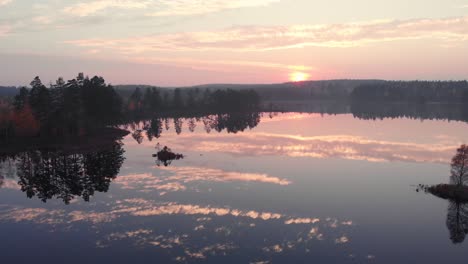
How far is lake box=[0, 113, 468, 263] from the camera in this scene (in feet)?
126

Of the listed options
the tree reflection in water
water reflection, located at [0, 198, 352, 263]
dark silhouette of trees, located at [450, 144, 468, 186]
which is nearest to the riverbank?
dark silhouette of trees, located at [450, 144, 468, 186]

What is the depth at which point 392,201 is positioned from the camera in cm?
5472

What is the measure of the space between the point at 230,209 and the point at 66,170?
37.2 metres

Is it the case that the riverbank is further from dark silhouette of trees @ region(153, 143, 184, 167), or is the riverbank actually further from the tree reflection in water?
dark silhouette of trees @ region(153, 143, 184, 167)

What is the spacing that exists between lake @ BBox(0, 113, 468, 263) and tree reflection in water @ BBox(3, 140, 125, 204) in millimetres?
248

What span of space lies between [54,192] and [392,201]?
151 feet

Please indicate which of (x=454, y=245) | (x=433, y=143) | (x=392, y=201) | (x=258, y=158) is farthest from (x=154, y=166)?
(x=433, y=143)

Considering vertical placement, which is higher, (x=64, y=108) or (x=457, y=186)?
(x=64, y=108)

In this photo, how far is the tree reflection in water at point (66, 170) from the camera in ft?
199

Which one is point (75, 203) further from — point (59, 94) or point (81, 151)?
point (59, 94)

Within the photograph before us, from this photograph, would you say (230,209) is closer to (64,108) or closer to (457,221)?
(457,221)

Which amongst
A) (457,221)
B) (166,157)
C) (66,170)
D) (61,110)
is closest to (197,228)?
(457,221)

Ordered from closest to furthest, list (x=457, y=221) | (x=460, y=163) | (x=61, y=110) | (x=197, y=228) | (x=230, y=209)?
(x=197, y=228), (x=457, y=221), (x=230, y=209), (x=460, y=163), (x=61, y=110)

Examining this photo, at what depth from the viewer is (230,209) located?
51062 mm
